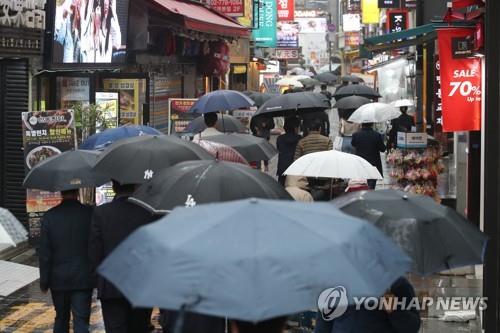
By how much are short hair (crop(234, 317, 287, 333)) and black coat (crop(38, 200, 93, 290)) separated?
13.8ft

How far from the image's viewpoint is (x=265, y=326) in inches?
154

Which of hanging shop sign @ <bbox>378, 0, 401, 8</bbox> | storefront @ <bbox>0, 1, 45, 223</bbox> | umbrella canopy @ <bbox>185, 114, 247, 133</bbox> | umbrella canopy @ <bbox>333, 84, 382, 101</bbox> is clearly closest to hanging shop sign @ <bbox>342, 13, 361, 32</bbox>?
hanging shop sign @ <bbox>378, 0, 401, 8</bbox>

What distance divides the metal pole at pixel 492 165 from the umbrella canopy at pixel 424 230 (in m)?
2.68

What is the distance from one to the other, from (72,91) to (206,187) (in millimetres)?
10742

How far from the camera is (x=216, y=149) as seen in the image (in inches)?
399

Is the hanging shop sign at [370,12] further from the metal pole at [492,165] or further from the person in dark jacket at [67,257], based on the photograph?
the person in dark jacket at [67,257]

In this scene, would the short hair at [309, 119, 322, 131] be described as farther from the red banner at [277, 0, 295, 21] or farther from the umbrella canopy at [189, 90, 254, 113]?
the red banner at [277, 0, 295, 21]

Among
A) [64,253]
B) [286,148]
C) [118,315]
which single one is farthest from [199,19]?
[118,315]

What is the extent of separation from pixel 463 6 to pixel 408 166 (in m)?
4.78

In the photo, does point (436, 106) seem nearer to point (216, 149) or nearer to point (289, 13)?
point (216, 149)

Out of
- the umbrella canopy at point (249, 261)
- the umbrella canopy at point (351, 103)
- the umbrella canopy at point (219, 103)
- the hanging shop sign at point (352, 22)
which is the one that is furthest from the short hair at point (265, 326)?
the hanging shop sign at point (352, 22)

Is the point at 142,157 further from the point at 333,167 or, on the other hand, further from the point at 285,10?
the point at 285,10

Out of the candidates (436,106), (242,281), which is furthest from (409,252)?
(436,106)

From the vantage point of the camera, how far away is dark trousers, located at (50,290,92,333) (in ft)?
26.3
